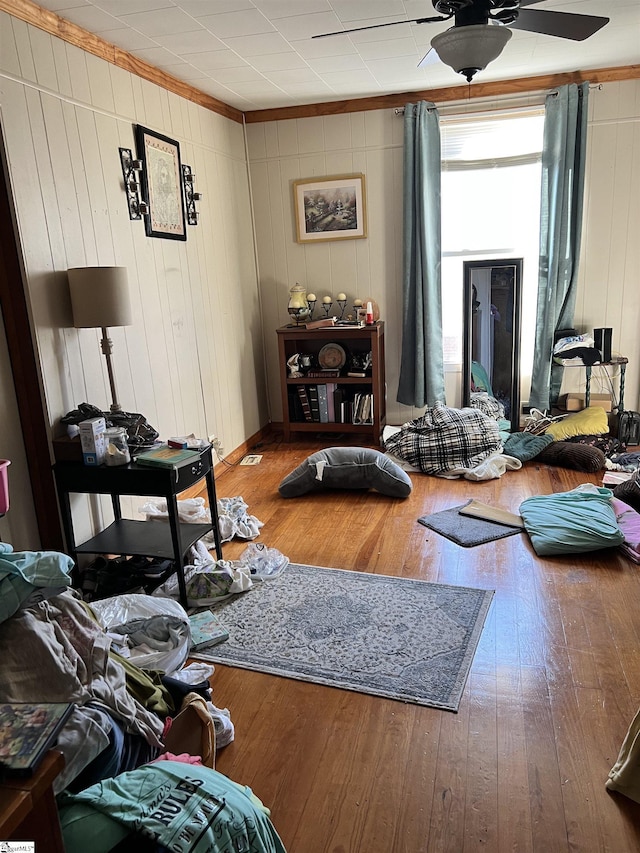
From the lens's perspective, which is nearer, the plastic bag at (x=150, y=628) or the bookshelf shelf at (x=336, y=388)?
the plastic bag at (x=150, y=628)

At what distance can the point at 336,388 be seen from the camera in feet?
15.8

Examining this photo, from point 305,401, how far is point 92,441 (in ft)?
8.12

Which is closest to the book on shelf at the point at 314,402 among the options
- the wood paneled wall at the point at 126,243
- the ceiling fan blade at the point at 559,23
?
the wood paneled wall at the point at 126,243

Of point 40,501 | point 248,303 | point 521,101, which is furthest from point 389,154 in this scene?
point 40,501

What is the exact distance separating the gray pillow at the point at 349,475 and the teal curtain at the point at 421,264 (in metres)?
1.25

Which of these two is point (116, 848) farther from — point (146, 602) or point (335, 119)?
point (335, 119)

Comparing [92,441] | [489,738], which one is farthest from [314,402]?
[489,738]

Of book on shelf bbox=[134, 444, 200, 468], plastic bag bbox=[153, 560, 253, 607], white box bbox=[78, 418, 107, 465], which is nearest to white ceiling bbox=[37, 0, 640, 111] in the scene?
white box bbox=[78, 418, 107, 465]

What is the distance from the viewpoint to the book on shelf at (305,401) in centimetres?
487

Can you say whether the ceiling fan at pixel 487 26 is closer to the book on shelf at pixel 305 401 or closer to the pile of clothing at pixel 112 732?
the pile of clothing at pixel 112 732

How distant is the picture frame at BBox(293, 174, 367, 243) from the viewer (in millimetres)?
4738

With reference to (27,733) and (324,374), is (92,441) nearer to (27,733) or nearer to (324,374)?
(27,733)

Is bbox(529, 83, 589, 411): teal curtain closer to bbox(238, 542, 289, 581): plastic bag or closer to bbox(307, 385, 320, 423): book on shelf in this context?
bbox(307, 385, 320, 423): book on shelf

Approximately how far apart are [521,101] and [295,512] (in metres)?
3.29
